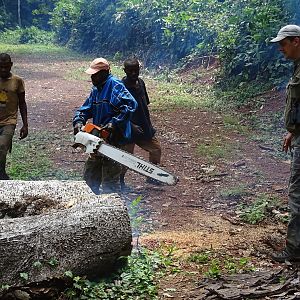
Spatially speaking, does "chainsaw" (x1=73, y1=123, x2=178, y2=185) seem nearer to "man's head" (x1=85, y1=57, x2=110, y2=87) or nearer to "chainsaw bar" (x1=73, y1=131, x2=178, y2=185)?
"chainsaw bar" (x1=73, y1=131, x2=178, y2=185)

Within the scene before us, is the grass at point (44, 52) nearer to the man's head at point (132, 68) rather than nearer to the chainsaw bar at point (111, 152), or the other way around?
the man's head at point (132, 68)

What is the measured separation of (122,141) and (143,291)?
2097mm

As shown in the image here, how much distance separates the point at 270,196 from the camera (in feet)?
20.2

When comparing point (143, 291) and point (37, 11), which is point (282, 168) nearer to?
point (143, 291)

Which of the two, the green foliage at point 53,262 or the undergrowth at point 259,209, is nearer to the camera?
the green foliage at point 53,262

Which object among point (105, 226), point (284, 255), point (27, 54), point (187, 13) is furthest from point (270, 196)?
point (27, 54)

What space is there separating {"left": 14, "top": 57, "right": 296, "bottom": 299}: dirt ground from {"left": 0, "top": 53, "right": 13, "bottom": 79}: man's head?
188 centimetres

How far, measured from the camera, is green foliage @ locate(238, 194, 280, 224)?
5441 mm

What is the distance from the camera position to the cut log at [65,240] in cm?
351

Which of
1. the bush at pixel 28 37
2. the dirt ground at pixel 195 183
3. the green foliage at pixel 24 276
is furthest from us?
the bush at pixel 28 37

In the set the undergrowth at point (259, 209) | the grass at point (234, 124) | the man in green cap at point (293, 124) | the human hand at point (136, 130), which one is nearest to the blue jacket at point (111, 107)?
the human hand at point (136, 130)

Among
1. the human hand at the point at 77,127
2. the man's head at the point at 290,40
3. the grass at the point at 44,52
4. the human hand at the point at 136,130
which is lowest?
the grass at the point at 44,52

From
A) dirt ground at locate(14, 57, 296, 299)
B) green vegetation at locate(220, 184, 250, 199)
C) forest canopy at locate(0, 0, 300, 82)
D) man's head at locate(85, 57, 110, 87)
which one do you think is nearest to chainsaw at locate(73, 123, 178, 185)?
man's head at locate(85, 57, 110, 87)

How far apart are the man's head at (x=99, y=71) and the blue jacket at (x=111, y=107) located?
62 millimetres
